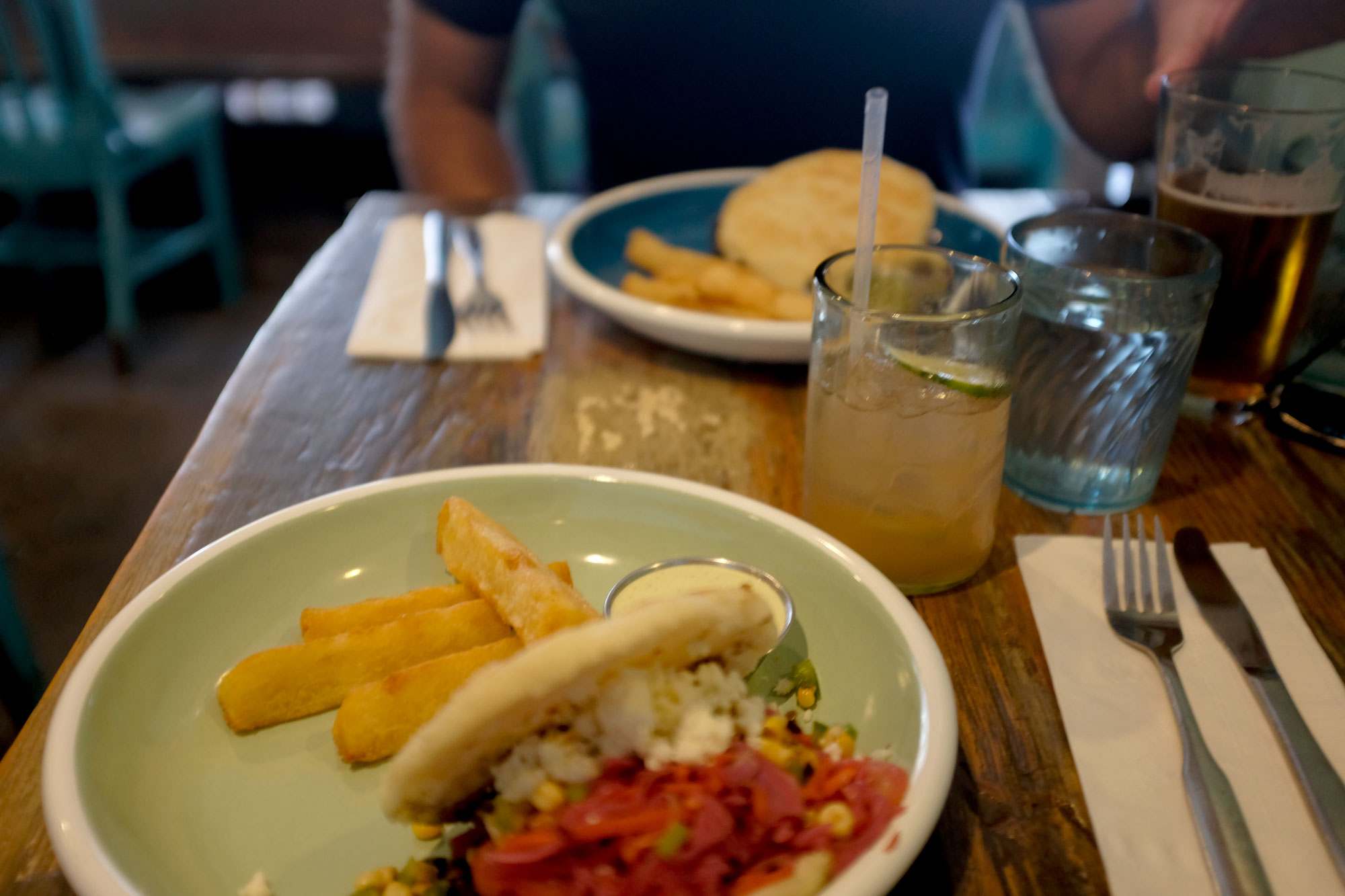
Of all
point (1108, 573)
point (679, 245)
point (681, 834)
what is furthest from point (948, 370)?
point (679, 245)

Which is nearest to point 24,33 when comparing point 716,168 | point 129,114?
point 129,114

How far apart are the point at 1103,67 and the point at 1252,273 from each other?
4.84 feet

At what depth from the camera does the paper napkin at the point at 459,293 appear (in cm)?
182

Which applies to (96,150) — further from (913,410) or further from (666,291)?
(913,410)

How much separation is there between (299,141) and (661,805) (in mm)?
7542

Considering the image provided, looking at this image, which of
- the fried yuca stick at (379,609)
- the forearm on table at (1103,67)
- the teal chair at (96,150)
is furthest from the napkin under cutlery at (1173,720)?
the teal chair at (96,150)

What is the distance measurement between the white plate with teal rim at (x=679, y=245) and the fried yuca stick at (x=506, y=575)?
64 centimetres

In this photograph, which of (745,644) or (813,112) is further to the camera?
(813,112)

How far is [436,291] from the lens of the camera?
199 centimetres

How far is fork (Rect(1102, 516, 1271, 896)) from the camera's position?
0.83 m

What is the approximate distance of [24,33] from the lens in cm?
645

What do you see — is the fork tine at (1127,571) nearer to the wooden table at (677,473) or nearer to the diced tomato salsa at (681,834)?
the wooden table at (677,473)

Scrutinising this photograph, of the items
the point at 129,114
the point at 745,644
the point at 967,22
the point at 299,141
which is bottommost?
the point at 299,141

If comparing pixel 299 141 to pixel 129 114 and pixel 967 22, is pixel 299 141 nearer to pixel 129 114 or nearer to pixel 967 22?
pixel 129 114
